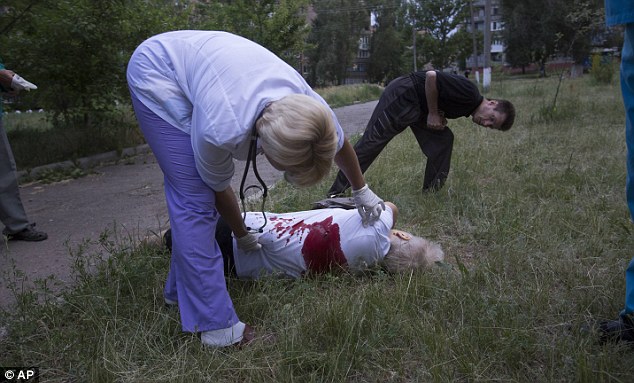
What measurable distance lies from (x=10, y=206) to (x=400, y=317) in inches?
124

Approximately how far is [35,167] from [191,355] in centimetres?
590

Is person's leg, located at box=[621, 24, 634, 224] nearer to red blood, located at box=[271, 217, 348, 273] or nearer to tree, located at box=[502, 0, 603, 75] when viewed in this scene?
red blood, located at box=[271, 217, 348, 273]

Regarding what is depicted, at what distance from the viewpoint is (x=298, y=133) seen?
5.85 feet

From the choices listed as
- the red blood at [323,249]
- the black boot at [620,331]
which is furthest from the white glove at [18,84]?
the black boot at [620,331]

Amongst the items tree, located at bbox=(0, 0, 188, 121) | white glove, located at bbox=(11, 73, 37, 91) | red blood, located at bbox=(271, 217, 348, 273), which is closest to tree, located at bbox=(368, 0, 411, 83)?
tree, located at bbox=(0, 0, 188, 121)

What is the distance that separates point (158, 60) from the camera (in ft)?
7.57

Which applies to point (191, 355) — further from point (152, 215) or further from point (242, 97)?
point (152, 215)

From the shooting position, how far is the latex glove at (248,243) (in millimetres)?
2637

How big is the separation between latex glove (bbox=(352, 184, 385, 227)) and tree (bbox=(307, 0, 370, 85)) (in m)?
52.1

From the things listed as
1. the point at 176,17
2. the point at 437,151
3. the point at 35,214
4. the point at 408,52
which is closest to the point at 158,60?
the point at 437,151

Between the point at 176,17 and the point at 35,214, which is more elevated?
the point at 176,17

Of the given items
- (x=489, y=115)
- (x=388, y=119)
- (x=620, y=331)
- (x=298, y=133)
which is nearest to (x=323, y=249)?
(x=298, y=133)

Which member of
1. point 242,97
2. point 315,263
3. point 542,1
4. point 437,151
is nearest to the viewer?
point 242,97

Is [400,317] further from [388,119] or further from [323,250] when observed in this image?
[388,119]
